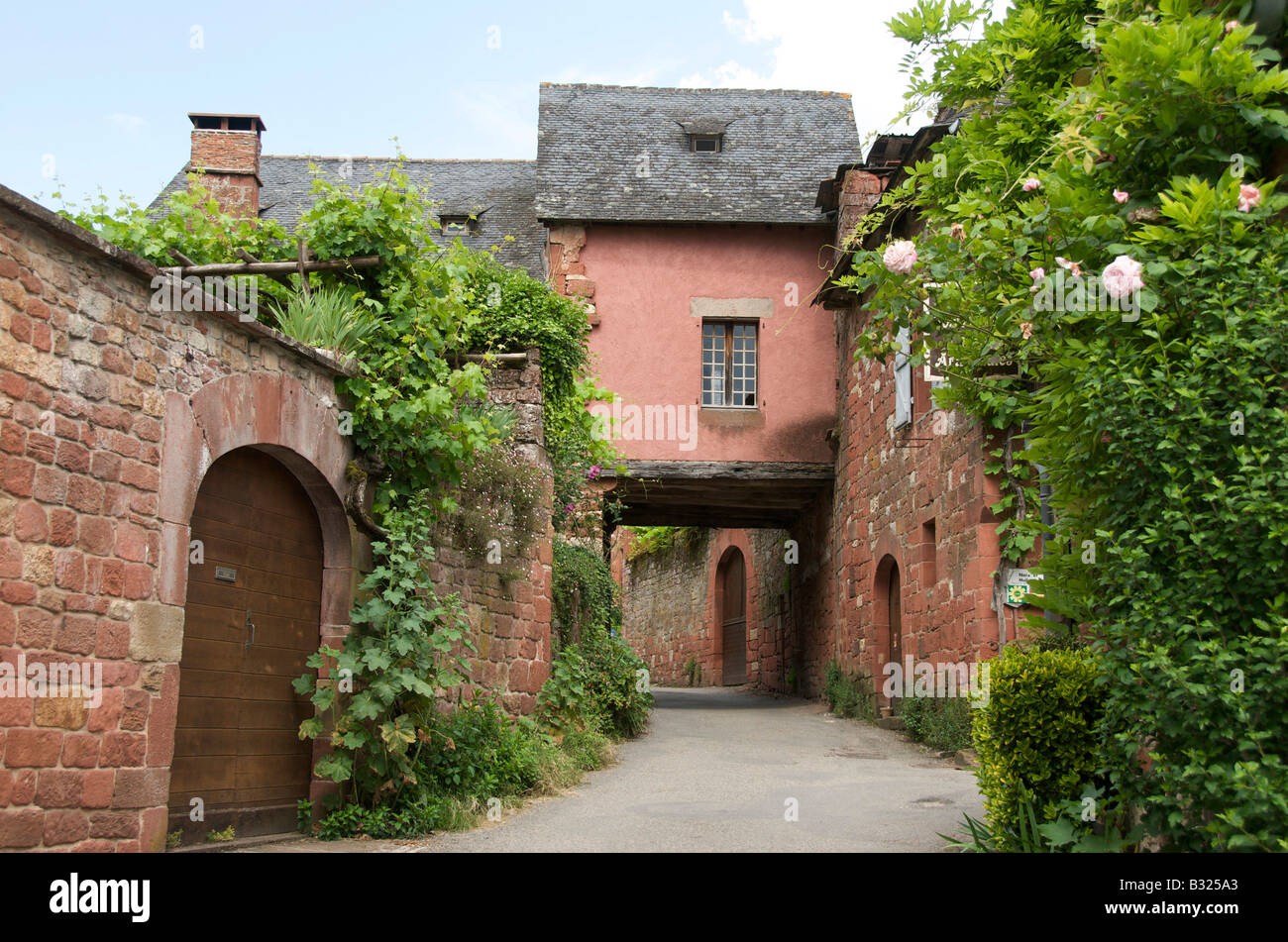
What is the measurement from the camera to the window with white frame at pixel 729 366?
1457cm

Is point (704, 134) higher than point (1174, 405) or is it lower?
higher

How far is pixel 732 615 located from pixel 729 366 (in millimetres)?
8750

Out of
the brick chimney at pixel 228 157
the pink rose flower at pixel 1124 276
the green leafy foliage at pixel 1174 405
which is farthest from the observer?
the brick chimney at pixel 228 157

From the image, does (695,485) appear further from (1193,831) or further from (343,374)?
(1193,831)

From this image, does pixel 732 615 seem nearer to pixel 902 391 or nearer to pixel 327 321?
pixel 902 391

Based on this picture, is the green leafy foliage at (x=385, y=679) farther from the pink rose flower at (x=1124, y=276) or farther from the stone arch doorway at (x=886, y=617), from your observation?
the stone arch doorway at (x=886, y=617)

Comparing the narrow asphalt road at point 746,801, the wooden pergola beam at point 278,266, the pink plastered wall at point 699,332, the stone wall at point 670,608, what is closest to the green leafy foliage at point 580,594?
the narrow asphalt road at point 746,801

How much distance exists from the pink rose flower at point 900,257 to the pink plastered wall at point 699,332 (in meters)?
9.24

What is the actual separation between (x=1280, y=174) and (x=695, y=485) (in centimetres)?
1113

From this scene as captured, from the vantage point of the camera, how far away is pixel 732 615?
22.2 m

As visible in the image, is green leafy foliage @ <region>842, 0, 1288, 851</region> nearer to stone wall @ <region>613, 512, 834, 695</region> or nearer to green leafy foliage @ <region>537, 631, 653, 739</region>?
green leafy foliage @ <region>537, 631, 653, 739</region>

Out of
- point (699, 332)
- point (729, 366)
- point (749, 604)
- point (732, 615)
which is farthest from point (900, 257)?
point (732, 615)

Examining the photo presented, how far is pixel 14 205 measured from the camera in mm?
4035

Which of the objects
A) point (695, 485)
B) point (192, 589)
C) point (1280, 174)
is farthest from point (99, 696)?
point (695, 485)
